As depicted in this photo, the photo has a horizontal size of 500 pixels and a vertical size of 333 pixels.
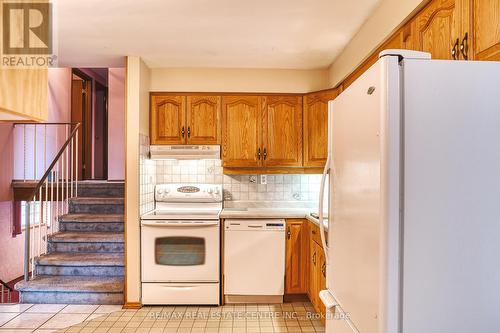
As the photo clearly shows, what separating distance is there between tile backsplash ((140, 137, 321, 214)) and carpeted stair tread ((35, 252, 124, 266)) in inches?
37.1

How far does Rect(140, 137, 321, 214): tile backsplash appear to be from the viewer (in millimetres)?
3840

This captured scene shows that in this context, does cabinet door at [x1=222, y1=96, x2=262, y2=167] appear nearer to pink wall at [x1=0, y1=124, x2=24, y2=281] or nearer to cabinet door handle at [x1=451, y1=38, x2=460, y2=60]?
cabinet door handle at [x1=451, y1=38, x2=460, y2=60]

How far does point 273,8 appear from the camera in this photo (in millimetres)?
2273

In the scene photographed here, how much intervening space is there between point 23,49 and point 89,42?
2190mm

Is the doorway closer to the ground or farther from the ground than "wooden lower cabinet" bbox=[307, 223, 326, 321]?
farther from the ground

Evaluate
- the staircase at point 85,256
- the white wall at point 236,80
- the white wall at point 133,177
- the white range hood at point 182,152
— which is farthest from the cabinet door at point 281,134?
the staircase at point 85,256

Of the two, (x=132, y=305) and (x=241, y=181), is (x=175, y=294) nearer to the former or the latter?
(x=132, y=305)

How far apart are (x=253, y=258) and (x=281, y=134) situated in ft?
4.35

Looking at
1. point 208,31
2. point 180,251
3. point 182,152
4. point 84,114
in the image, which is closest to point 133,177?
point 182,152

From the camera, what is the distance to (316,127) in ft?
11.5

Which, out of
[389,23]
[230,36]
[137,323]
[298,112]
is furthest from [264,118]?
[137,323]

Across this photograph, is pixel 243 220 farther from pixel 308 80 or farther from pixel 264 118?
pixel 308 80

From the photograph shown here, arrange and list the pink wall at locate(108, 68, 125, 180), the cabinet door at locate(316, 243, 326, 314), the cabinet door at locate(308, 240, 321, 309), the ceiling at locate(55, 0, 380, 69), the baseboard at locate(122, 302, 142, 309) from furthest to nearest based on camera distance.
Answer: the pink wall at locate(108, 68, 125, 180) < the baseboard at locate(122, 302, 142, 309) < the cabinet door at locate(308, 240, 321, 309) < the cabinet door at locate(316, 243, 326, 314) < the ceiling at locate(55, 0, 380, 69)

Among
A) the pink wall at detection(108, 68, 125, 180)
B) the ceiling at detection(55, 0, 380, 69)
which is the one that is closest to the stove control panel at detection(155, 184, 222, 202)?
the ceiling at detection(55, 0, 380, 69)
